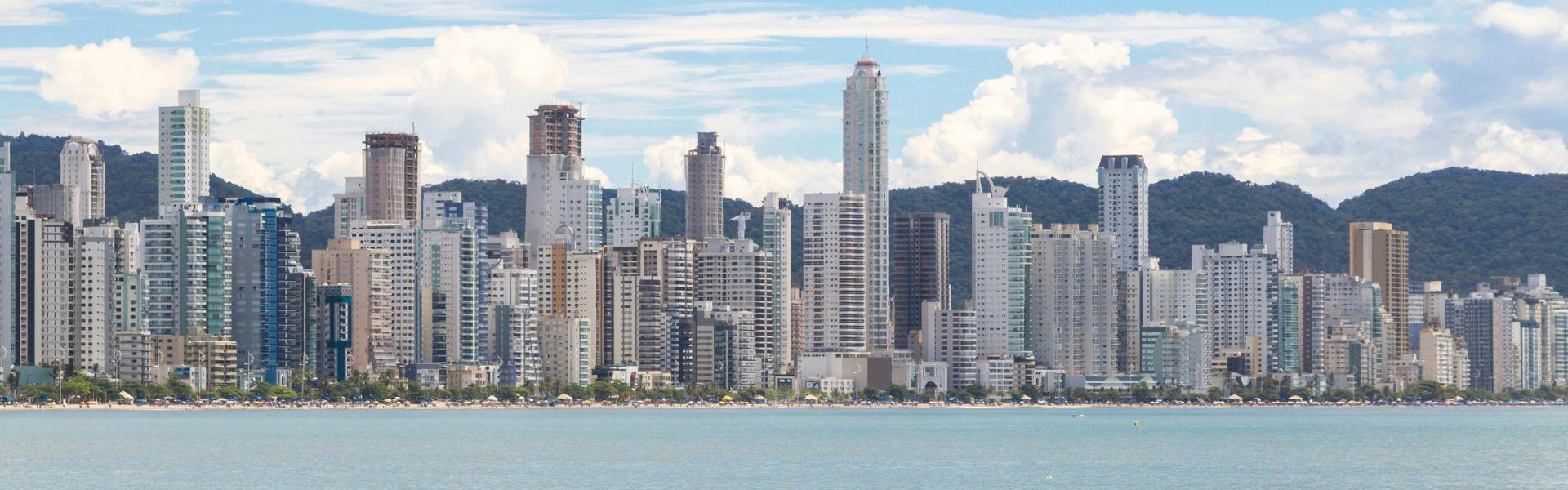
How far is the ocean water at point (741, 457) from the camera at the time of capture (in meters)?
117

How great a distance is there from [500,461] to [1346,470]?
45.1 m

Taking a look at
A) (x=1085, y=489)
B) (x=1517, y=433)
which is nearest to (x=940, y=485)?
(x=1085, y=489)

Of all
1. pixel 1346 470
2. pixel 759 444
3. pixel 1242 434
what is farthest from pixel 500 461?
pixel 1242 434

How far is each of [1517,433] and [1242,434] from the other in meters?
A: 23.1

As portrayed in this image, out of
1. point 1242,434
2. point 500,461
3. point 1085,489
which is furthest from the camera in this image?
point 1242,434

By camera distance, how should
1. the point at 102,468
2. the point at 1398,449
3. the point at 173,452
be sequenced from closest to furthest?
the point at 102,468
the point at 173,452
the point at 1398,449

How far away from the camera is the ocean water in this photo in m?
117

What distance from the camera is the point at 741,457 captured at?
140250 millimetres

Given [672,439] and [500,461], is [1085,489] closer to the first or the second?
[500,461]

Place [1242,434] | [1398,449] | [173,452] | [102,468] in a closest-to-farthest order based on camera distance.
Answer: [102,468] < [173,452] < [1398,449] < [1242,434]

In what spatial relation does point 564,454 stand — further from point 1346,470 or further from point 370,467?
point 1346,470

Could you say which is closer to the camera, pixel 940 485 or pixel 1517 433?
pixel 940 485

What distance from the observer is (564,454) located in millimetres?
140250

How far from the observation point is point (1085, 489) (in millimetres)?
113438
